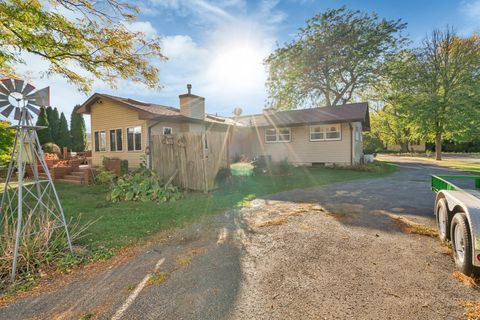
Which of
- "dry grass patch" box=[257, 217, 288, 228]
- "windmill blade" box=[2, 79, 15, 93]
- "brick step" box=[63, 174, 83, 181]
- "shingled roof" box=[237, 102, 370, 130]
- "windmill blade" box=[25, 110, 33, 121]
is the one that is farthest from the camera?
"shingled roof" box=[237, 102, 370, 130]

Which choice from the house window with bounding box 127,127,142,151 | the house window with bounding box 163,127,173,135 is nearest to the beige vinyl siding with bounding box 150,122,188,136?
the house window with bounding box 163,127,173,135

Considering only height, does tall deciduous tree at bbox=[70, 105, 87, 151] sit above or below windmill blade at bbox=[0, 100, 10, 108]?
above

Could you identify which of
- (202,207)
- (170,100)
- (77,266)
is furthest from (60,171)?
(77,266)

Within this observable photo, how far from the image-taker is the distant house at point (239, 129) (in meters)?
12.8

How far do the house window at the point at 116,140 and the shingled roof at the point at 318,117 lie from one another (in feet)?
31.2

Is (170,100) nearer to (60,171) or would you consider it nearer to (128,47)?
(60,171)

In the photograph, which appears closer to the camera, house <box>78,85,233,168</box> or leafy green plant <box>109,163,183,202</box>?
leafy green plant <box>109,163,183,202</box>

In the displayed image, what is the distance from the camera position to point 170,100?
58.3 ft

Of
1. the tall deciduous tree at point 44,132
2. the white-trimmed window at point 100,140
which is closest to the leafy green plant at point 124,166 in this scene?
the white-trimmed window at point 100,140

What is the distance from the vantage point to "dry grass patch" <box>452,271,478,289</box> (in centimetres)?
272

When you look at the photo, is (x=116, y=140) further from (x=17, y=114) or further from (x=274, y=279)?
(x=274, y=279)

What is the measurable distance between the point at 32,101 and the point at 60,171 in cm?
1094

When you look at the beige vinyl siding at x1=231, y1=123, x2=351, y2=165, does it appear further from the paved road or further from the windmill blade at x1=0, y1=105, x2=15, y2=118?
the windmill blade at x1=0, y1=105, x2=15, y2=118

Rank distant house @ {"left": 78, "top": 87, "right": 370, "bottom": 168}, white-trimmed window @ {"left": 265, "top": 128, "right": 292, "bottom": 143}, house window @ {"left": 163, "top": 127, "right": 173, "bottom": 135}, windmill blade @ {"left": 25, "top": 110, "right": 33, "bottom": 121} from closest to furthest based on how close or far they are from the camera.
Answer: windmill blade @ {"left": 25, "top": 110, "right": 33, "bottom": 121} → distant house @ {"left": 78, "top": 87, "right": 370, "bottom": 168} → house window @ {"left": 163, "top": 127, "right": 173, "bottom": 135} → white-trimmed window @ {"left": 265, "top": 128, "right": 292, "bottom": 143}
